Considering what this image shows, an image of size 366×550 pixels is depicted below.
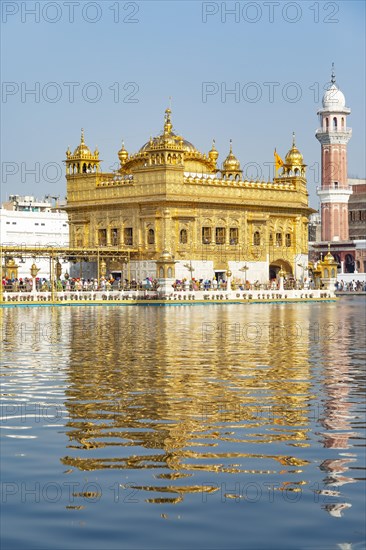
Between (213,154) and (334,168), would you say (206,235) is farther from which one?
(334,168)

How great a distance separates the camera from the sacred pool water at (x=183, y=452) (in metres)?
8.57

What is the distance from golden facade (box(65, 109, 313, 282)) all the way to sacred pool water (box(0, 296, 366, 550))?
46.5 m

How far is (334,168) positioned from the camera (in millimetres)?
115000

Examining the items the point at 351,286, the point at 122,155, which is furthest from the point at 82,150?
the point at 351,286

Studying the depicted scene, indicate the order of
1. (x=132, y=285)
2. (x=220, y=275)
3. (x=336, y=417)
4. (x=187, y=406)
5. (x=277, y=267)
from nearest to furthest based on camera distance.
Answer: (x=336, y=417) < (x=187, y=406) < (x=132, y=285) < (x=220, y=275) < (x=277, y=267)

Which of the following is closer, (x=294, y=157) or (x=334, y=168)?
(x=294, y=157)

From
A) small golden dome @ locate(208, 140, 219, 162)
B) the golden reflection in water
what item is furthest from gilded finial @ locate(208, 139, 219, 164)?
the golden reflection in water

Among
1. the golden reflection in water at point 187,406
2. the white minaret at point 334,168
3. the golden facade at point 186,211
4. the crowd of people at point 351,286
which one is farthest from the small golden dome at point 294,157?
the golden reflection in water at point 187,406

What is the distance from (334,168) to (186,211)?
47.0 m

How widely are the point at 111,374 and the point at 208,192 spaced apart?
5333cm

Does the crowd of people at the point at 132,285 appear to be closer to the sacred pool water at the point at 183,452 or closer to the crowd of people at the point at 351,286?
the crowd of people at the point at 351,286

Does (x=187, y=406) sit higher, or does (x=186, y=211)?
(x=186, y=211)

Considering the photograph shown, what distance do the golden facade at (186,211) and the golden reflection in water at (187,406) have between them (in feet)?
137

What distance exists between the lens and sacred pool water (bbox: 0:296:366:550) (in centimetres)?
857
